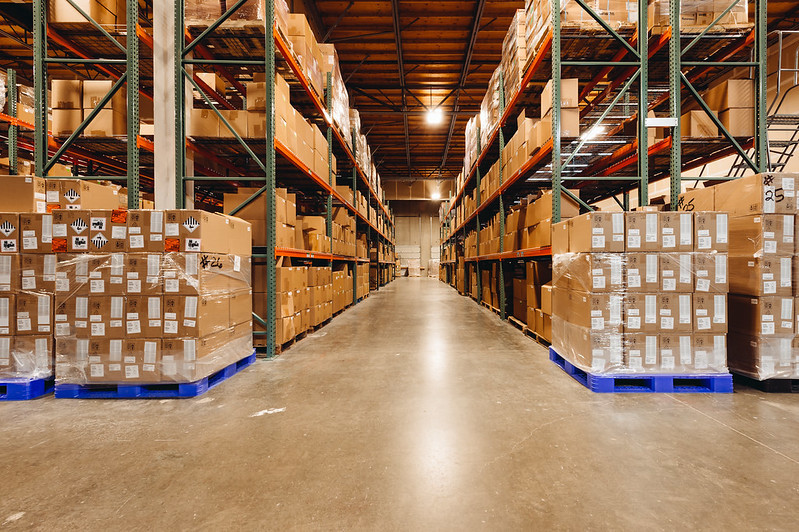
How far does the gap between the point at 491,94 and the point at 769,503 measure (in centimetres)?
727

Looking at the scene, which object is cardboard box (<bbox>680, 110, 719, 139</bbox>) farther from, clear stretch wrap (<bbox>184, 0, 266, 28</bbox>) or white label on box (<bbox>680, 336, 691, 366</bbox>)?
clear stretch wrap (<bbox>184, 0, 266, 28</bbox>)

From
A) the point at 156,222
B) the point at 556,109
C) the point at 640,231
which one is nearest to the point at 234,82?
the point at 156,222

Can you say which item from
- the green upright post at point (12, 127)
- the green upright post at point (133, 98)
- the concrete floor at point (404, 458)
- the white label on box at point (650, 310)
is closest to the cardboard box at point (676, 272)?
the white label on box at point (650, 310)

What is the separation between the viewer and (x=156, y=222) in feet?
9.36

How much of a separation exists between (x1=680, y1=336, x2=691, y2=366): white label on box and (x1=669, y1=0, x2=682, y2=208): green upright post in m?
1.76

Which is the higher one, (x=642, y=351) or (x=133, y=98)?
(x=133, y=98)

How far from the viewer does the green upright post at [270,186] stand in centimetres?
394

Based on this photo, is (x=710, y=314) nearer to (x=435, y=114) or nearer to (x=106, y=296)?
(x=106, y=296)

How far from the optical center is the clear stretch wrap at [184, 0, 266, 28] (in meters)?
3.87

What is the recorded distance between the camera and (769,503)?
1.52 metres

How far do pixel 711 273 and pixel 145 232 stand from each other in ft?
15.2

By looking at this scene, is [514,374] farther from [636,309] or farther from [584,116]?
[584,116]

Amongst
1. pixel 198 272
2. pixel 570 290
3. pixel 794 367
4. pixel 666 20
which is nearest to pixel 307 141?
pixel 198 272

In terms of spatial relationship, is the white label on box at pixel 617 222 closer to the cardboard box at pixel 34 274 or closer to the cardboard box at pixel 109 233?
the cardboard box at pixel 109 233
